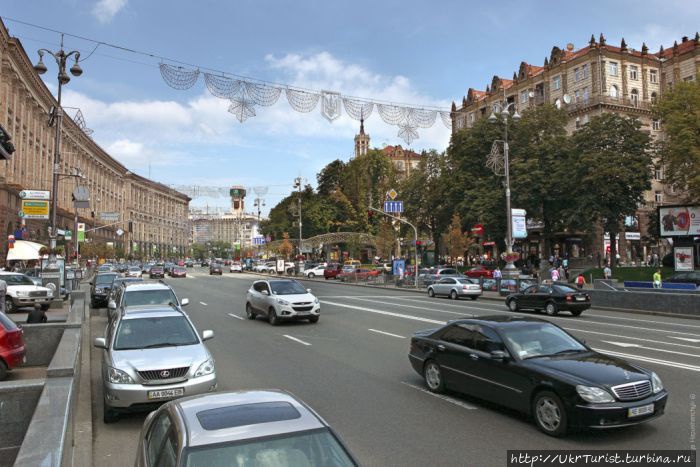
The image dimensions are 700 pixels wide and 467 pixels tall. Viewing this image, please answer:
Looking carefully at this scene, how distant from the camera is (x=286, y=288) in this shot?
19.4 meters

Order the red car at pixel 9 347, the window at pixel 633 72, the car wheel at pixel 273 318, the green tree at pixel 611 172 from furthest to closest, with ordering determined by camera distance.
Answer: the window at pixel 633 72
the green tree at pixel 611 172
the car wheel at pixel 273 318
the red car at pixel 9 347

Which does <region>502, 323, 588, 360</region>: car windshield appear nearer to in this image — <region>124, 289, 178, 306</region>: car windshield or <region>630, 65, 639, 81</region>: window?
<region>124, 289, 178, 306</region>: car windshield

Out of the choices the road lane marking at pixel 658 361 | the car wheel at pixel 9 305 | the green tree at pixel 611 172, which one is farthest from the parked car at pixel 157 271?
the road lane marking at pixel 658 361

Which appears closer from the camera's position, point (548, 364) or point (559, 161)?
point (548, 364)

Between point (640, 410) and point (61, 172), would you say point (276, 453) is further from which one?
point (61, 172)

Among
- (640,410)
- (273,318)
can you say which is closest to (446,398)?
(640,410)

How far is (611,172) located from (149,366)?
155 ft

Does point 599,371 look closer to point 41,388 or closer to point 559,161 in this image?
point 41,388

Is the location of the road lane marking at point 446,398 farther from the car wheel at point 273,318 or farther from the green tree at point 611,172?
the green tree at point 611,172

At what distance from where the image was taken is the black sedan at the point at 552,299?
74.7 ft

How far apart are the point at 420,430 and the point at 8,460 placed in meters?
5.26

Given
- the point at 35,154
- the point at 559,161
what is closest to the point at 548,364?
the point at 559,161

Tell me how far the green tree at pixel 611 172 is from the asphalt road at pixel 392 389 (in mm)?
31113

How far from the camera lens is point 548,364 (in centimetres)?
714
